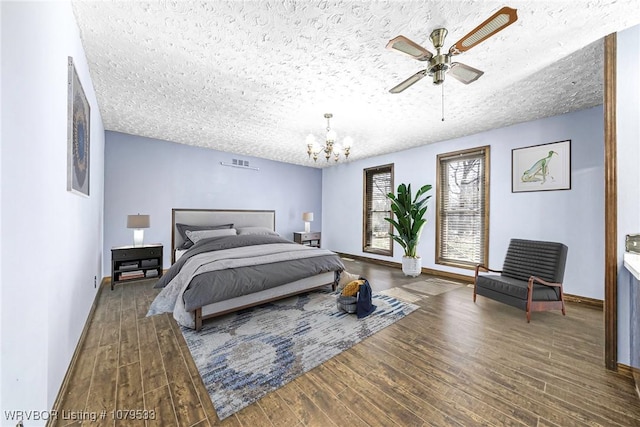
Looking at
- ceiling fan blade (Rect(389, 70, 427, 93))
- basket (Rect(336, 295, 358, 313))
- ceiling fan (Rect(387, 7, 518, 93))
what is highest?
ceiling fan (Rect(387, 7, 518, 93))

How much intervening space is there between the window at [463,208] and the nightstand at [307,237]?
3.11 meters

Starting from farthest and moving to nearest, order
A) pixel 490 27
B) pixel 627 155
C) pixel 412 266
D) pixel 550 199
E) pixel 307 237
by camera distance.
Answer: pixel 307 237, pixel 412 266, pixel 550 199, pixel 627 155, pixel 490 27

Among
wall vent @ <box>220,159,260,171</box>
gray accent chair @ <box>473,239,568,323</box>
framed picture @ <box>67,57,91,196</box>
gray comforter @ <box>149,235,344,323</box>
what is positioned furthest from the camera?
wall vent @ <box>220,159,260,171</box>

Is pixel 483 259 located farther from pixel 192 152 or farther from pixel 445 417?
pixel 192 152

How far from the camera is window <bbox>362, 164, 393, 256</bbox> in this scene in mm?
5781

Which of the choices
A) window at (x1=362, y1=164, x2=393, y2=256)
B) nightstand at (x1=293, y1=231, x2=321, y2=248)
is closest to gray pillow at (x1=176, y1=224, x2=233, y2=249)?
nightstand at (x1=293, y1=231, x2=321, y2=248)

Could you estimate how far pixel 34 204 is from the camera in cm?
116

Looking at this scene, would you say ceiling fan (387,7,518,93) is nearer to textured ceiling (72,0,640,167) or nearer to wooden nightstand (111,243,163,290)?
textured ceiling (72,0,640,167)

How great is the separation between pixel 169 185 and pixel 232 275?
10.4 feet

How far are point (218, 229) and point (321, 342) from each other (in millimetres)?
3383

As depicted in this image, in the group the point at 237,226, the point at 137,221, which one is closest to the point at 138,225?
the point at 137,221

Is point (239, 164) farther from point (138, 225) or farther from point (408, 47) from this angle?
point (408, 47)

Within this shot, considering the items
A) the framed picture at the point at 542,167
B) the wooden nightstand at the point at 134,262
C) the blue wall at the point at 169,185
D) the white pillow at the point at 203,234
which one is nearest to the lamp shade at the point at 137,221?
the wooden nightstand at the point at 134,262

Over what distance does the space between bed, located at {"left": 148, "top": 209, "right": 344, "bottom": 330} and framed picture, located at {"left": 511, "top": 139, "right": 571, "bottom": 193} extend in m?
3.16
